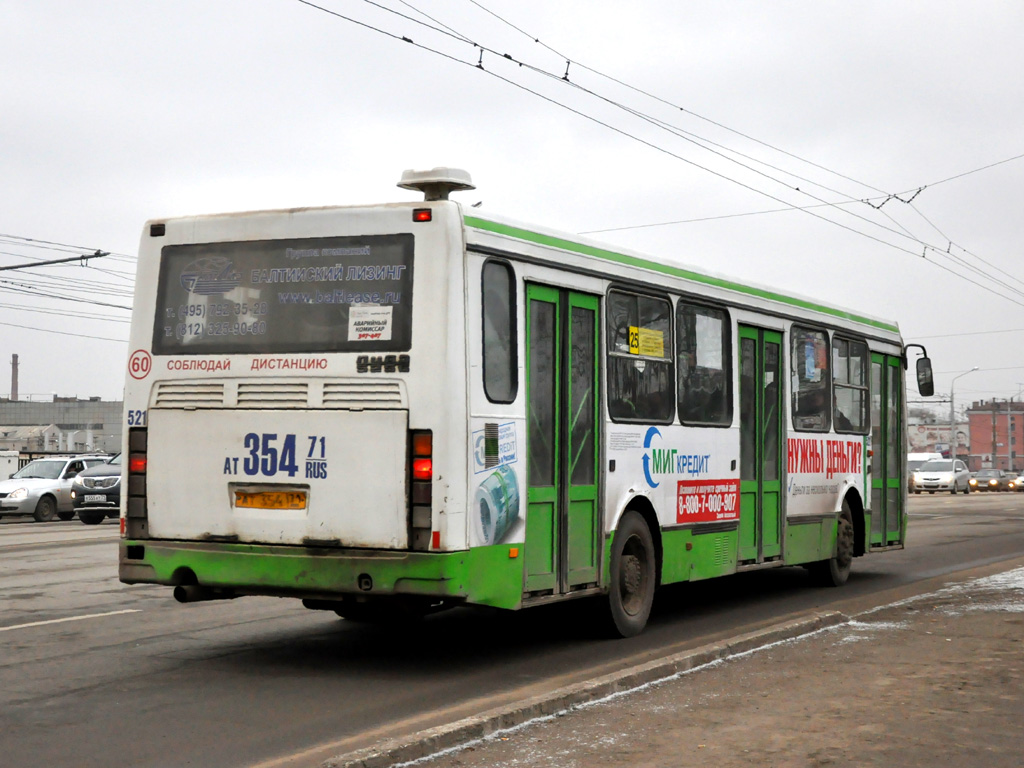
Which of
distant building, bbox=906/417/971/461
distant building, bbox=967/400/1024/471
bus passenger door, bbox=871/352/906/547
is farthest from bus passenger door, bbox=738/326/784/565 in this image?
distant building, bbox=967/400/1024/471

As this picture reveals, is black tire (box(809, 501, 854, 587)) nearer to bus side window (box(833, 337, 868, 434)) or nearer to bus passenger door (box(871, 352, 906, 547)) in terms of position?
bus passenger door (box(871, 352, 906, 547))

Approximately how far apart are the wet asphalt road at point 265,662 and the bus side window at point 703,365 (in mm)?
1835

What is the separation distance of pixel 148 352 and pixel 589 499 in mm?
3281

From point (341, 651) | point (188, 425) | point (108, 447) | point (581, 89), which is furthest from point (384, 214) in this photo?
point (108, 447)

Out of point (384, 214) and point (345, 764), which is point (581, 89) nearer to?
point (384, 214)

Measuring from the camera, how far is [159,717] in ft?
23.3

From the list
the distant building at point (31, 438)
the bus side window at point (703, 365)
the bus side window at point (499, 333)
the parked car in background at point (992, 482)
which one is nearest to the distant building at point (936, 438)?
the parked car in background at point (992, 482)

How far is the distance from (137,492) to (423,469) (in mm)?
2141

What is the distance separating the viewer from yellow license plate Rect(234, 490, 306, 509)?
8375mm

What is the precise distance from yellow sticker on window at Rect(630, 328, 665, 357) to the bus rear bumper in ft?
9.80

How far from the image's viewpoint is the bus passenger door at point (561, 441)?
29.3 feet

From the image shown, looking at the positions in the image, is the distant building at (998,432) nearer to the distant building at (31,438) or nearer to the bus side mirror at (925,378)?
the distant building at (31,438)

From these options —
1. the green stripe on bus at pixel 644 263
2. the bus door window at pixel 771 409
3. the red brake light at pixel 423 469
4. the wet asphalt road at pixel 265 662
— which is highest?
the green stripe on bus at pixel 644 263

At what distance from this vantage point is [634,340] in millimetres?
10250
